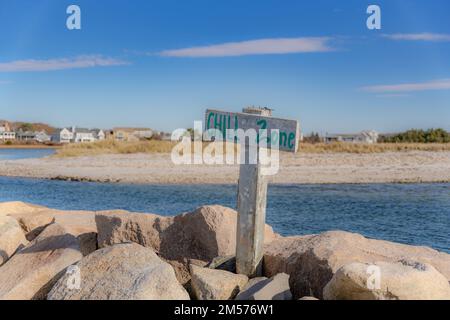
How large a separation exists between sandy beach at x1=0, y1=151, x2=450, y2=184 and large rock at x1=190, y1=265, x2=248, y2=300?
25.2 m

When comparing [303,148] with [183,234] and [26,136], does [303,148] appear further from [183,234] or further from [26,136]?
[26,136]

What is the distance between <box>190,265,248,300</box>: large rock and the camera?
6.46 meters

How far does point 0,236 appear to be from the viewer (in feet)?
30.3

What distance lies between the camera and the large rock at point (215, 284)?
6.46 metres

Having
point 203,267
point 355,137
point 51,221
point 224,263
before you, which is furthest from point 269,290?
point 355,137

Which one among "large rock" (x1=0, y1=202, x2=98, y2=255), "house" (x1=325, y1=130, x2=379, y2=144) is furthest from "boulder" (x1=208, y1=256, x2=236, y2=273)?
"house" (x1=325, y1=130, x2=379, y2=144)

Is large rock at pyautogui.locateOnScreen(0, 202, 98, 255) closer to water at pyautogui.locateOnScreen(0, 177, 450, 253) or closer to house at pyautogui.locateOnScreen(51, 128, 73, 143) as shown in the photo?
water at pyautogui.locateOnScreen(0, 177, 450, 253)

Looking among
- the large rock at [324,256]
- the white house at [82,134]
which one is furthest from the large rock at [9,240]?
the white house at [82,134]

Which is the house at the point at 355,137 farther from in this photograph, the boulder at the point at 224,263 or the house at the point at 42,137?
the boulder at the point at 224,263

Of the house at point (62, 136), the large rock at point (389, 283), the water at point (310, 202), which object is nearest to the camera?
the large rock at point (389, 283)

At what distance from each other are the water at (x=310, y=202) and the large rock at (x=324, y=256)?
310 inches
